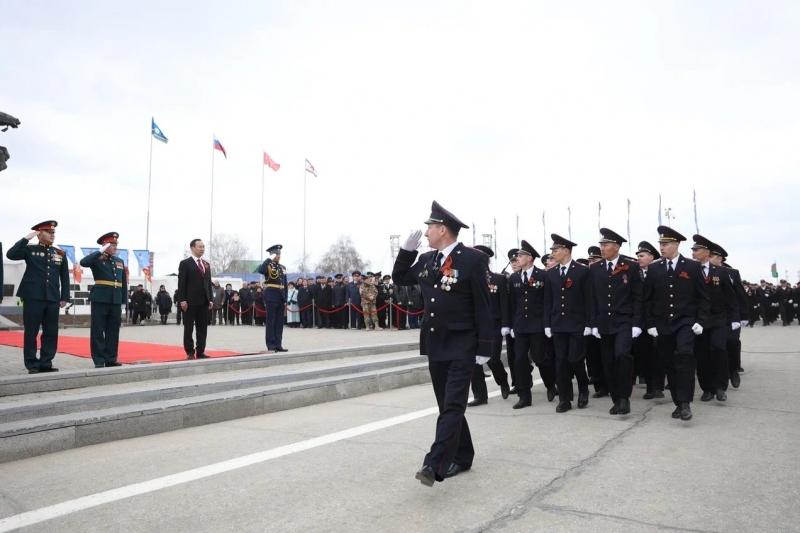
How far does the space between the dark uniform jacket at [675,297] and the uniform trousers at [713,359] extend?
0.64 m

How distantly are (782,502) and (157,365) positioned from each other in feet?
26.1

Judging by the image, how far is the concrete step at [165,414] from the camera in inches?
209

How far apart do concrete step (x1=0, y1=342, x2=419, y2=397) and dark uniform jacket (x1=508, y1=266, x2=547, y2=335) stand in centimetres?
446

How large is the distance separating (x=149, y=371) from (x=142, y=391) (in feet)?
6.39

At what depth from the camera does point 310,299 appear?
24203 millimetres

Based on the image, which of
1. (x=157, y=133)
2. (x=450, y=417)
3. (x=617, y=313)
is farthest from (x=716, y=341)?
(x=157, y=133)

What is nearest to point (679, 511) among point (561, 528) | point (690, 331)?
point (561, 528)

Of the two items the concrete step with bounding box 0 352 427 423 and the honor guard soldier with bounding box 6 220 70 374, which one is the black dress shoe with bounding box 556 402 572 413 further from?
the honor guard soldier with bounding box 6 220 70 374

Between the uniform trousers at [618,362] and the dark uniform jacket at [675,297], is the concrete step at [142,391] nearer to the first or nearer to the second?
the uniform trousers at [618,362]

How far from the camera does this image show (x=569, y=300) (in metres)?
7.59

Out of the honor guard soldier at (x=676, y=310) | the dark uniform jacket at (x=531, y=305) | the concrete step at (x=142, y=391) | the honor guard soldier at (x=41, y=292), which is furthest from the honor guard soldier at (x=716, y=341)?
the honor guard soldier at (x=41, y=292)

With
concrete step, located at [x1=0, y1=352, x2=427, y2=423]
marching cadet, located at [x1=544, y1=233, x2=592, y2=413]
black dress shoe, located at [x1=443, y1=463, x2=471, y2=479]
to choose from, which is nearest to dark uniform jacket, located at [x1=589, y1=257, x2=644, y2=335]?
marching cadet, located at [x1=544, y1=233, x2=592, y2=413]

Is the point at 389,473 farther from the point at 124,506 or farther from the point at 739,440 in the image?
the point at 739,440

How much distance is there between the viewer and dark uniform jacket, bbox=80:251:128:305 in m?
9.13
